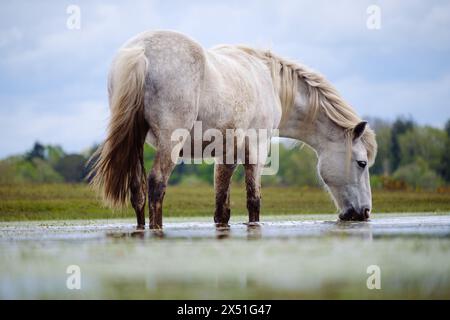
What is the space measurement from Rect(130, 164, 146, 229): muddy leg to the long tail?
13mm

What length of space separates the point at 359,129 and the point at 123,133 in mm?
3748

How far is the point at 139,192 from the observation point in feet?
27.0

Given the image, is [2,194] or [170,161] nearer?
[170,161]

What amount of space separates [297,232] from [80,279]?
3.43 m

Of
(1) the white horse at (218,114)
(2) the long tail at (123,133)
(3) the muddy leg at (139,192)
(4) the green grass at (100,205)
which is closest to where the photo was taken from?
(2) the long tail at (123,133)

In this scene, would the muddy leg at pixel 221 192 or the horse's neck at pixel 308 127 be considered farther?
the horse's neck at pixel 308 127

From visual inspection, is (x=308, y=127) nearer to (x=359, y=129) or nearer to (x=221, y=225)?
(x=359, y=129)

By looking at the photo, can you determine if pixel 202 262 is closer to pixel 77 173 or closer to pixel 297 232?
pixel 297 232

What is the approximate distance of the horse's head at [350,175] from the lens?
10.2 meters

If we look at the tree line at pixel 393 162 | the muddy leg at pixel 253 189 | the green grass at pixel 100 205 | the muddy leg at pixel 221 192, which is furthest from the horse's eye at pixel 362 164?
the tree line at pixel 393 162

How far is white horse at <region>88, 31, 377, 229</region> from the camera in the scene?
7578 mm

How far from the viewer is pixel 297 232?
7.43m

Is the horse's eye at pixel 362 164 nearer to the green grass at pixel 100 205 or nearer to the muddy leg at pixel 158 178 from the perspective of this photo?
the muddy leg at pixel 158 178
